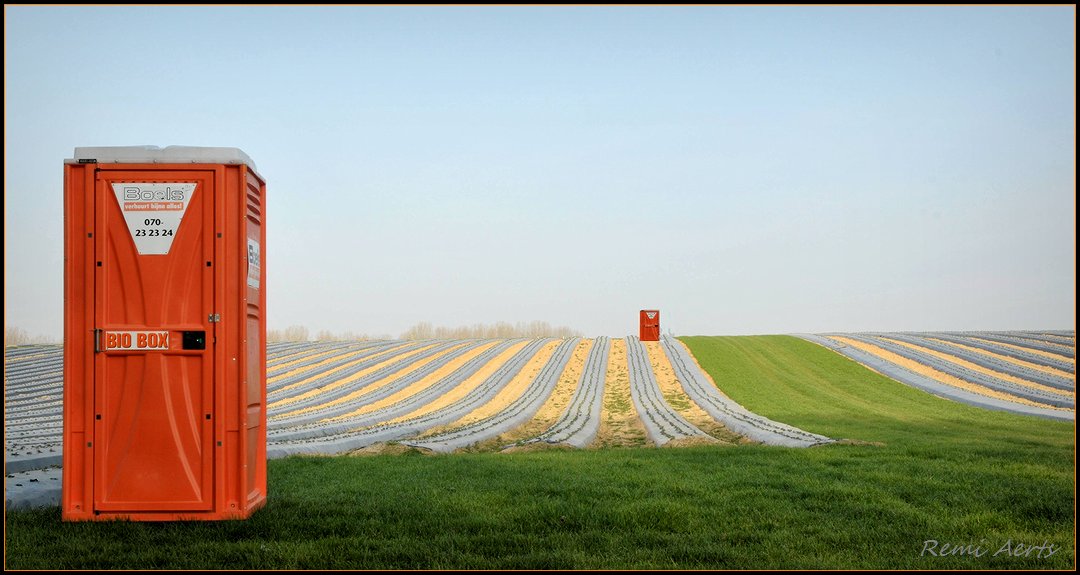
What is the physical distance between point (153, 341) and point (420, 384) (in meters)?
21.1

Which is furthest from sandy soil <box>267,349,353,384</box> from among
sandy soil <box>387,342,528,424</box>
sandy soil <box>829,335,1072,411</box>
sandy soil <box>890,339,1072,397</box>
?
sandy soil <box>890,339,1072,397</box>

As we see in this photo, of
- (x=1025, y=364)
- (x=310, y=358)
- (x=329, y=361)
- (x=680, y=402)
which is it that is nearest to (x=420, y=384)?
(x=329, y=361)

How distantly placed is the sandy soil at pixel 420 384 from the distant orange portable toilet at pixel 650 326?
24.8 ft

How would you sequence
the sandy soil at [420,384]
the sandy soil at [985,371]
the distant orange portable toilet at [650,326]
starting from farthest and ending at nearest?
the distant orange portable toilet at [650,326] < the sandy soil at [985,371] < the sandy soil at [420,384]

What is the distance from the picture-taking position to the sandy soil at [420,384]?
22.7 metres

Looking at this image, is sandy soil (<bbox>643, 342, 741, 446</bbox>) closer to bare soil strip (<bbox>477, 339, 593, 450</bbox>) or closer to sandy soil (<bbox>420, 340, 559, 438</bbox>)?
bare soil strip (<bbox>477, 339, 593, 450</bbox>)

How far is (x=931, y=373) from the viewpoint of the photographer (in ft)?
93.6

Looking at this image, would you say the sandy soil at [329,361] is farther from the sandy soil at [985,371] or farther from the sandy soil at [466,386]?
the sandy soil at [985,371]

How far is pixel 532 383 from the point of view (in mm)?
27984

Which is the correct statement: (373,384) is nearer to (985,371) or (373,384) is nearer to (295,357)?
(295,357)

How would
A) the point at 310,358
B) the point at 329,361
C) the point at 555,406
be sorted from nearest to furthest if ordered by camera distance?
the point at 555,406 < the point at 329,361 < the point at 310,358

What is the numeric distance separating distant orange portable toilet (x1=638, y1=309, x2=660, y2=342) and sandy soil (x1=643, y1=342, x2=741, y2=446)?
7.99ft

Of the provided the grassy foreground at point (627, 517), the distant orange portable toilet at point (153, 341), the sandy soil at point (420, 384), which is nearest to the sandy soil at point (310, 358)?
the sandy soil at point (420, 384)

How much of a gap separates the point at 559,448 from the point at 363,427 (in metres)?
5.99
